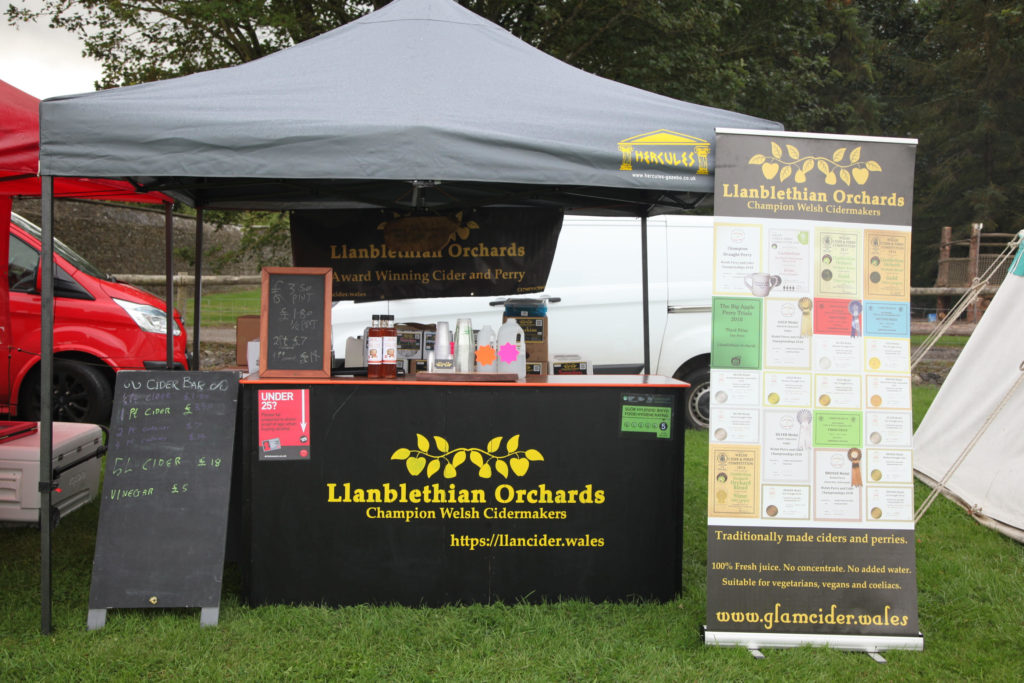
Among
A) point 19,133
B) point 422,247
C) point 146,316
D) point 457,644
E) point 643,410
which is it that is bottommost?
point 457,644

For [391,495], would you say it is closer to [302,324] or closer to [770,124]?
[302,324]

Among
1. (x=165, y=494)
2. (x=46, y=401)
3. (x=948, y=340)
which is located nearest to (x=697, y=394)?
(x=165, y=494)

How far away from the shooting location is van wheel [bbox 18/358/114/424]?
651 cm

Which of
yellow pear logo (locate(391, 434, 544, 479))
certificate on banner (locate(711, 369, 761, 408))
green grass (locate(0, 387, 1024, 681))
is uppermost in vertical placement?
certificate on banner (locate(711, 369, 761, 408))

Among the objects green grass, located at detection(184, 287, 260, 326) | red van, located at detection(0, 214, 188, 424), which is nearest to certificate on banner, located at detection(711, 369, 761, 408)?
red van, located at detection(0, 214, 188, 424)

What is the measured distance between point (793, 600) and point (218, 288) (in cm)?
789

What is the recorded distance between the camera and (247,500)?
11.5 ft

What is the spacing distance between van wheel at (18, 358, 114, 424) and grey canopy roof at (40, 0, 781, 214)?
386 centimetres

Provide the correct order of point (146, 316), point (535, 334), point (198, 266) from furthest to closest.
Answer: point (146, 316)
point (198, 266)
point (535, 334)

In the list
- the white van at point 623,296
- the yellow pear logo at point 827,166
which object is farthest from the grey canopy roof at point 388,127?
the white van at point 623,296

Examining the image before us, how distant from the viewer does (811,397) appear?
3295 mm

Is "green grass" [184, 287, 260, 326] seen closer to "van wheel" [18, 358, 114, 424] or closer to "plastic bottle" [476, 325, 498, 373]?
"van wheel" [18, 358, 114, 424]

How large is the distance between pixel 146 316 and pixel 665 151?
5261mm

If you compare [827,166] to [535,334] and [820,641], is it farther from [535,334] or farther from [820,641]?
[820,641]
